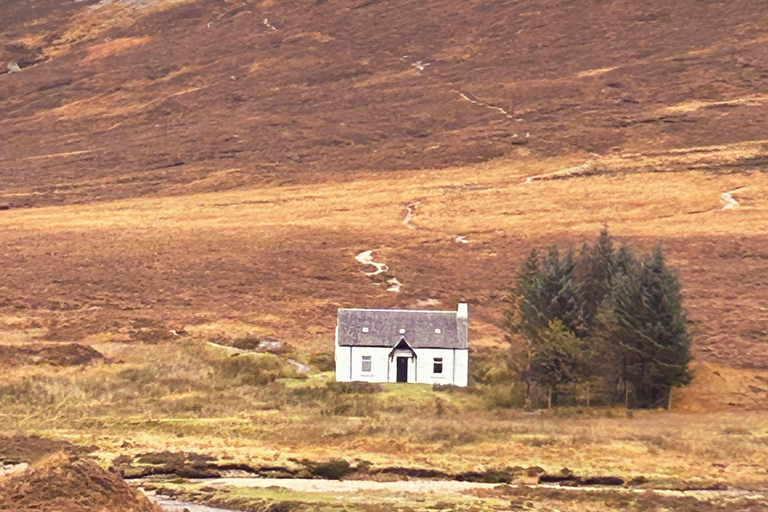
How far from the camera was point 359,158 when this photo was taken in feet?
294

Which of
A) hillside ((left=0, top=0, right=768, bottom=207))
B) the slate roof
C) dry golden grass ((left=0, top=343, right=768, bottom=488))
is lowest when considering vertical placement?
dry golden grass ((left=0, top=343, right=768, bottom=488))

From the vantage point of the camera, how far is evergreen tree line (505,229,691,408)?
129ft

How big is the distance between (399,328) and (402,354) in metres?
1.05

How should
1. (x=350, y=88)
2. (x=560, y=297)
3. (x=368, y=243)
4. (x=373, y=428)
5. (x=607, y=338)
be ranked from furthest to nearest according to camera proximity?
1. (x=350, y=88)
2. (x=368, y=243)
3. (x=560, y=297)
4. (x=607, y=338)
5. (x=373, y=428)

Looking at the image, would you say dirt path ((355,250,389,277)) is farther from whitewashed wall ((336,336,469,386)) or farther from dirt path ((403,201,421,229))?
whitewashed wall ((336,336,469,386))

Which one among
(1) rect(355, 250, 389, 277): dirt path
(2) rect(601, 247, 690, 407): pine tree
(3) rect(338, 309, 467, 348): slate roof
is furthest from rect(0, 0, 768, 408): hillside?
(3) rect(338, 309, 467, 348): slate roof

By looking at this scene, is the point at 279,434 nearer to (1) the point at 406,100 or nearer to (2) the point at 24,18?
(1) the point at 406,100

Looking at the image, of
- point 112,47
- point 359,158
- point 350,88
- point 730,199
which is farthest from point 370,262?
point 112,47

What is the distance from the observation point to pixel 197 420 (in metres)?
37.2

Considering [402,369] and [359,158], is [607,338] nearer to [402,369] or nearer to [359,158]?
[402,369]

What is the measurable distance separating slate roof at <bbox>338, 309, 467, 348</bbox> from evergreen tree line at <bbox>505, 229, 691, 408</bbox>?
2.59 meters

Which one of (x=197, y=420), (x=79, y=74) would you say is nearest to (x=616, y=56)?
(x=79, y=74)

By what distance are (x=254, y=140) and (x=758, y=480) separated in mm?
70430

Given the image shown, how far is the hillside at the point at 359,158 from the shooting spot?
204 ft
